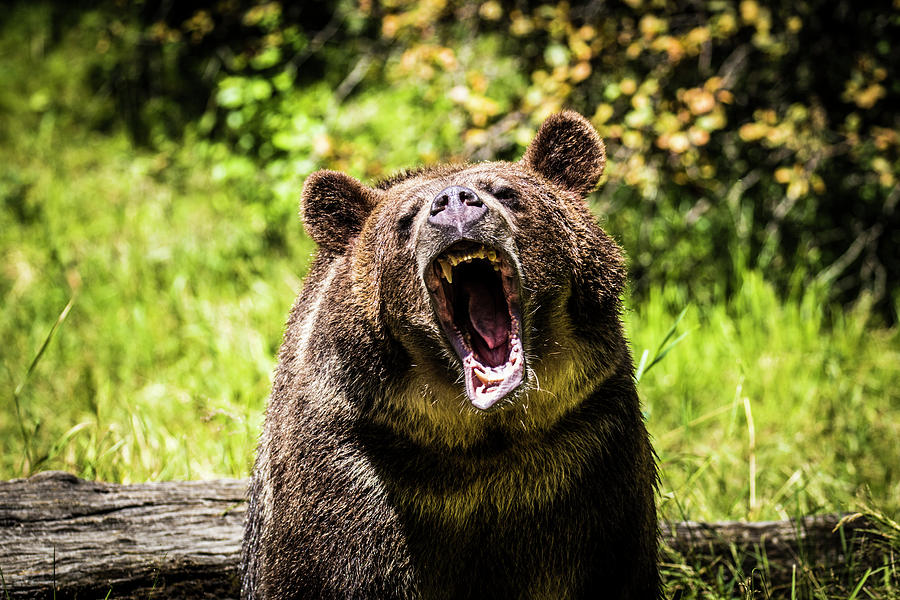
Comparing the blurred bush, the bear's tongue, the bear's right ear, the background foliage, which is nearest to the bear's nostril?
the bear's tongue

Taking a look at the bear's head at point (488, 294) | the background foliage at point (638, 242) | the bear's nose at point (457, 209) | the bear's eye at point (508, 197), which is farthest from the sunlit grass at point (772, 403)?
the bear's nose at point (457, 209)

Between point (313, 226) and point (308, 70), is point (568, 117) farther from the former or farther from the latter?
point (308, 70)

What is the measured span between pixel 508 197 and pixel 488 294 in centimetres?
32

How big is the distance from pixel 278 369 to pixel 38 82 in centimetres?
804

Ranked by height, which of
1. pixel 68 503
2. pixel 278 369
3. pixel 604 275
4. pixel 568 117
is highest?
pixel 568 117

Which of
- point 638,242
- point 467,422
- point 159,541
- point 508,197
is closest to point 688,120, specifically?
point 638,242

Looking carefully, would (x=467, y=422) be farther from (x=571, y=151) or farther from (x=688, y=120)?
(x=688, y=120)

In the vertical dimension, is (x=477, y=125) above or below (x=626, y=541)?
above

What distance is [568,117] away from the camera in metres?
2.93

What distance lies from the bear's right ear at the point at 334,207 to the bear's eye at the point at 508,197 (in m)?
0.49

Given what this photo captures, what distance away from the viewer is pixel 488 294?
110 inches

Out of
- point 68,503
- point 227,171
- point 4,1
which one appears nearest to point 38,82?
point 4,1

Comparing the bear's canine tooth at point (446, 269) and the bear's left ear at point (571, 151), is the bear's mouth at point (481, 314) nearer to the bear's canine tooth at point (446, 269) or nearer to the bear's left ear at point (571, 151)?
the bear's canine tooth at point (446, 269)

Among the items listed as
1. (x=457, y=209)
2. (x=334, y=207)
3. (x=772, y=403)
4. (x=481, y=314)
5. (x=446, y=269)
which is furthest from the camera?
(x=772, y=403)
